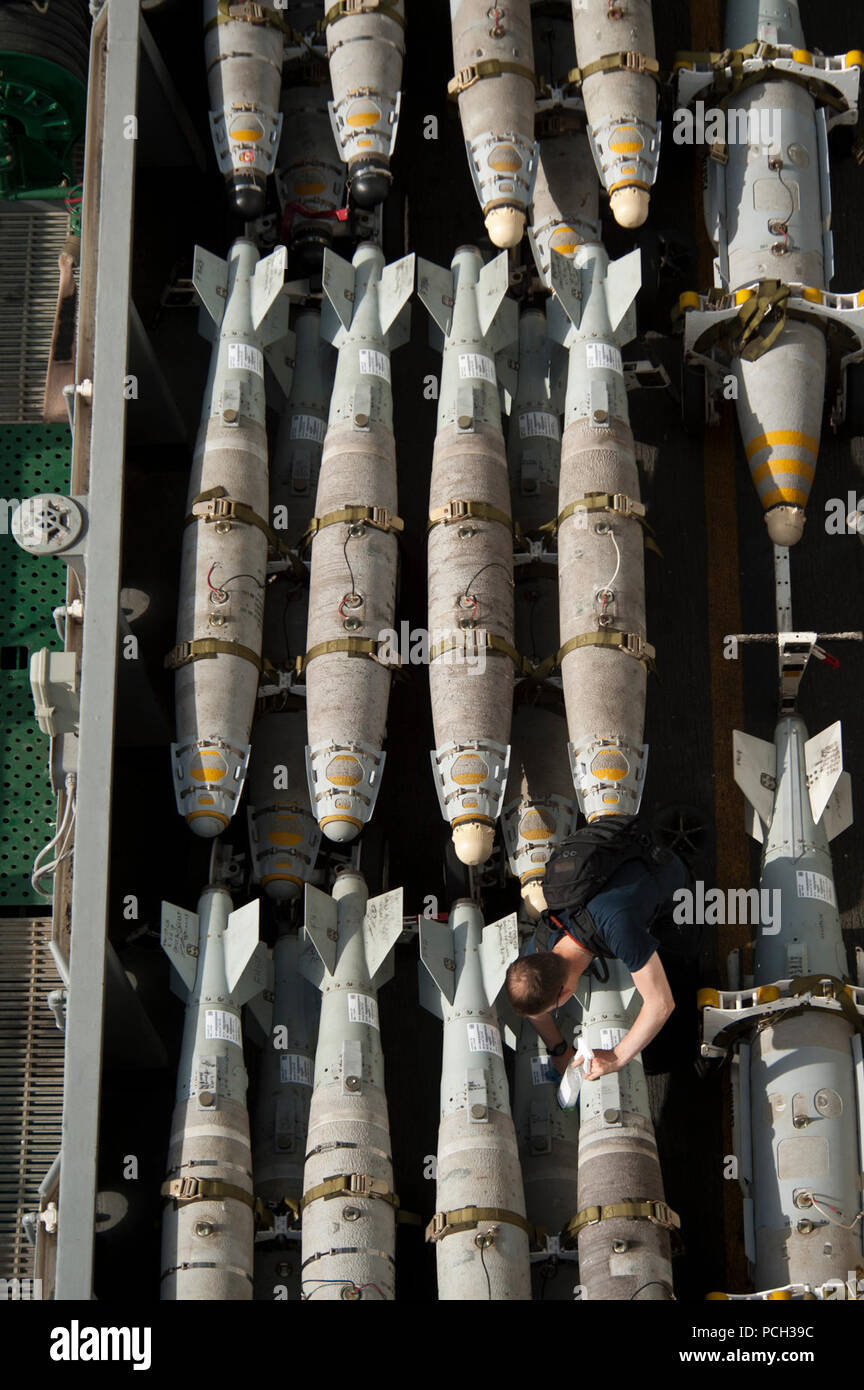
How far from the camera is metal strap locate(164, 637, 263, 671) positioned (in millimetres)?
18438

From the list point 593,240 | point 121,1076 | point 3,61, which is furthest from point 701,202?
point 121,1076

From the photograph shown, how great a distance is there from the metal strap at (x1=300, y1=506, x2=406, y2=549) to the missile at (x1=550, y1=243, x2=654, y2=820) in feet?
4.19

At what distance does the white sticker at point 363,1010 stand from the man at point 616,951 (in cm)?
151

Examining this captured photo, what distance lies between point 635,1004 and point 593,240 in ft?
21.5

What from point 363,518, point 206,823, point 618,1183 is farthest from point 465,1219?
point 363,518

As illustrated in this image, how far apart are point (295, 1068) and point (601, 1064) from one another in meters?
2.43

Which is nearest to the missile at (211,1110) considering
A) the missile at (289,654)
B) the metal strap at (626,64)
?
the missile at (289,654)

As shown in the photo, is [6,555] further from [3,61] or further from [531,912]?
[531,912]

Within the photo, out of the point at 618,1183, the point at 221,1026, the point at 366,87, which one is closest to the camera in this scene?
the point at 618,1183

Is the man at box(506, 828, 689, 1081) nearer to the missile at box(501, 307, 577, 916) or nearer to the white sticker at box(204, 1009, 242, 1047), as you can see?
the missile at box(501, 307, 577, 916)

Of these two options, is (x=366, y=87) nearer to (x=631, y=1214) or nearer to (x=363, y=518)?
(x=363, y=518)

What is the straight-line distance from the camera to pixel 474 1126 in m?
17.0
